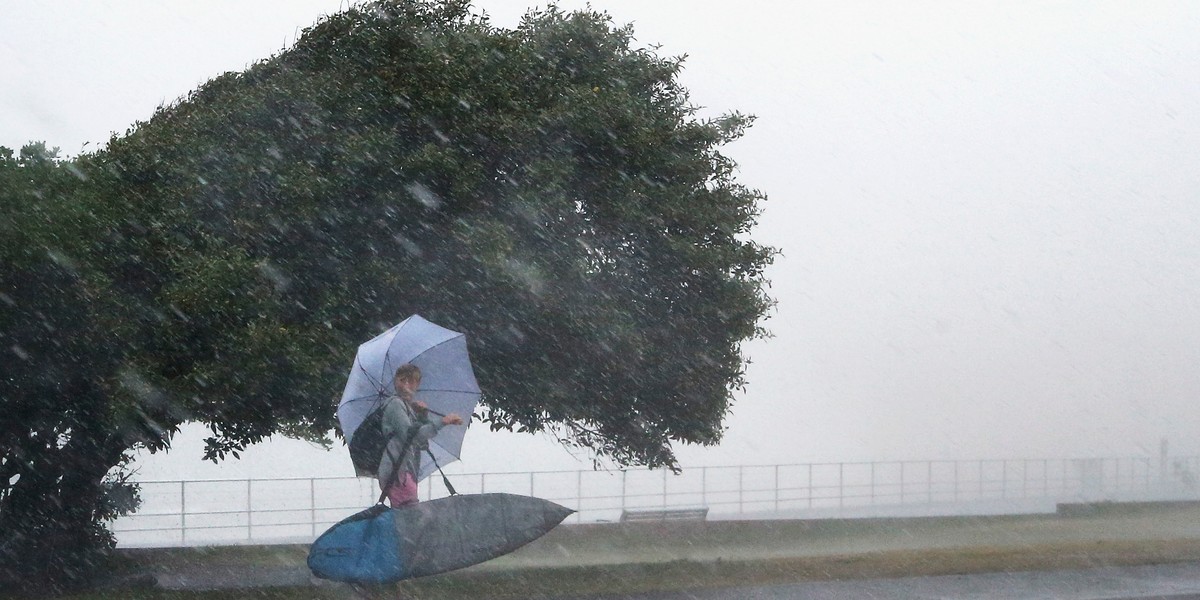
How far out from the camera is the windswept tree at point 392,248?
12234 mm

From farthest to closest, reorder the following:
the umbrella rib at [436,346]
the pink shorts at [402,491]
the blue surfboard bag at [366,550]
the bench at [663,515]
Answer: the bench at [663,515] < the umbrella rib at [436,346] < the pink shorts at [402,491] < the blue surfboard bag at [366,550]

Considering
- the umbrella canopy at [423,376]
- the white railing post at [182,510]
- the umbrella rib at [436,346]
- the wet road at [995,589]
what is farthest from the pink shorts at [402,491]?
the white railing post at [182,510]

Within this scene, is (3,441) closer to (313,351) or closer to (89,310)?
(89,310)

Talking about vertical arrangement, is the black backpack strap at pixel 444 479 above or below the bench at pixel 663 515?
above

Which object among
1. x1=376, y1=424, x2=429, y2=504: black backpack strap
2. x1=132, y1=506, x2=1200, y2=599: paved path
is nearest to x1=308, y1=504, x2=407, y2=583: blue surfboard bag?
x1=376, y1=424, x2=429, y2=504: black backpack strap

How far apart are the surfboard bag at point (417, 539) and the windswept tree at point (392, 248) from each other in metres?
4.07

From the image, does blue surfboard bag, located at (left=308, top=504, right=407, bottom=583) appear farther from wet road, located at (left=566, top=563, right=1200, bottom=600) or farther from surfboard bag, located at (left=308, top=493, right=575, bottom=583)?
wet road, located at (left=566, top=563, right=1200, bottom=600)

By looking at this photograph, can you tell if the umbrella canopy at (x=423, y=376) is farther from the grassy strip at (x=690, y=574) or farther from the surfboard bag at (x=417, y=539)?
the grassy strip at (x=690, y=574)

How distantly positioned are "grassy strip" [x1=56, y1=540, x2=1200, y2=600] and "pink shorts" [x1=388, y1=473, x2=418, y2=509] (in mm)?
3240

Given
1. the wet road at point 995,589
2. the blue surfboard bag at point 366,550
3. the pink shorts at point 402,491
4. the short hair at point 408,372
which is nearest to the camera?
the blue surfboard bag at point 366,550

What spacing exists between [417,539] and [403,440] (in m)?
0.64

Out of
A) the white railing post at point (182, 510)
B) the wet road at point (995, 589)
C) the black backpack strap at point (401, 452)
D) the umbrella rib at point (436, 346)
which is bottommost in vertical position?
the white railing post at point (182, 510)

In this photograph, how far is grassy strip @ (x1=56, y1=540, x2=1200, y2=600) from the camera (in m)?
11.2

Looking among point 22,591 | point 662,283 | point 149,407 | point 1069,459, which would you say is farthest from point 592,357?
point 1069,459
